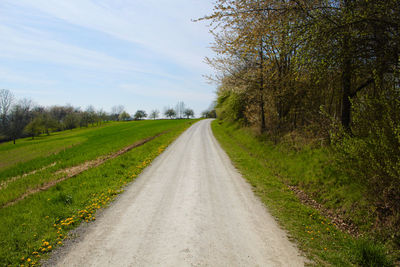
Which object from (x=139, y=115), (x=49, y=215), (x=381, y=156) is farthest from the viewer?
(x=139, y=115)

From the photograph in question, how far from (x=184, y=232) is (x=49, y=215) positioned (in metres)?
4.48

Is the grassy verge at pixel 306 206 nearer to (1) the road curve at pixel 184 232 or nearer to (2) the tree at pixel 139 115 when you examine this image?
(1) the road curve at pixel 184 232

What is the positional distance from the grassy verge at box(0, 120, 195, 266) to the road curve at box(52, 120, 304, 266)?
0.62m

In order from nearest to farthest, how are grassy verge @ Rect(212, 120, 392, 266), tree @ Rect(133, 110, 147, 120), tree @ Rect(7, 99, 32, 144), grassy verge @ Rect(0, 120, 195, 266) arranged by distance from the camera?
grassy verge @ Rect(212, 120, 392, 266) < grassy verge @ Rect(0, 120, 195, 266) < tree @ Rect(7, 99, 32, 144) < tree @ Rect(133, 110, 147, 120)

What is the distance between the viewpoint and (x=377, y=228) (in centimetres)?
504

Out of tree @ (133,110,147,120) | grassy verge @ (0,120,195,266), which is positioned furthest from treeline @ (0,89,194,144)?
grassy verge @ (0,120,195,266)

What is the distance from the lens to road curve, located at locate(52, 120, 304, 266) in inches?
163

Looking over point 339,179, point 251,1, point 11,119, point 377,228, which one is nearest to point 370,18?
point 251,1

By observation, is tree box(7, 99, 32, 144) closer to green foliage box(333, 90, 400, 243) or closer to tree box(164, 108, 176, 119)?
green foliage box(333, 90, 400, 243)

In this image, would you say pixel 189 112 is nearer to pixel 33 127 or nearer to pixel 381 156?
pixel 33 127

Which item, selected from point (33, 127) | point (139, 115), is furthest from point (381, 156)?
point (139, 115)

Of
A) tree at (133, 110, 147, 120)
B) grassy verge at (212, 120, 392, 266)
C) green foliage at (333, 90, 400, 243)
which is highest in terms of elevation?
tree at (133, 110, 147, 120)

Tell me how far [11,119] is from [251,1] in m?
80.1

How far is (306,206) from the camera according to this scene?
22.6 ft
